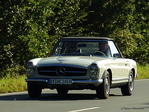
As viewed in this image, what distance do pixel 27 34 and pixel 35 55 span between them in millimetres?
1096

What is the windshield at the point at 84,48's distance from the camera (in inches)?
580

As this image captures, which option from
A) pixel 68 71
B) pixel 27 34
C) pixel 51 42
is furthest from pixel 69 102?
pixel 51 42

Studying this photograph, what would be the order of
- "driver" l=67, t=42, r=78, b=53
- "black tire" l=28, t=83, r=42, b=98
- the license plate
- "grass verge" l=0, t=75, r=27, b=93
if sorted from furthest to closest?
"grass verge" l=0, t=75, r=27, b=93 < "driver" l=67, t=42, r=78, b=53 < "black tire" l=28, t=83, r=42, b=98 < the license plate

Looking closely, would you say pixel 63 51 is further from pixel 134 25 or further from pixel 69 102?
pixel 134 25

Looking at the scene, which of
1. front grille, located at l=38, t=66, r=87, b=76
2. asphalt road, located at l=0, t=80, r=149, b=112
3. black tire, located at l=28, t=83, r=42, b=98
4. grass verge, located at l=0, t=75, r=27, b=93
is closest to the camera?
asphalt road, located at l=0, t=80, r=149, b=112

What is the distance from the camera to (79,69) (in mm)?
13352

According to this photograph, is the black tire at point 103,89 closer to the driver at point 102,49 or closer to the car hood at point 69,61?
the car hood at point 69,61

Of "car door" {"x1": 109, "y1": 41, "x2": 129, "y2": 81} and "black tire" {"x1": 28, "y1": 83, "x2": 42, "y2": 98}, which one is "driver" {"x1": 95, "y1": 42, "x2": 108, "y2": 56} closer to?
"car door" {"x1": 109, "y1": 41, "x2": 129, "y2": 81}

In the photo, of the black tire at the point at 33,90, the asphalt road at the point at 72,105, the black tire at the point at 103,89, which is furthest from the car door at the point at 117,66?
the black tire at the point at 33,90

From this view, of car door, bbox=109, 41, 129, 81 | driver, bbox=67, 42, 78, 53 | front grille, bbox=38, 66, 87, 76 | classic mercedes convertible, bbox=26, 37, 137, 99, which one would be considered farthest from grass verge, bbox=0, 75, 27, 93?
car door, bbox=109, 41, 129, 81

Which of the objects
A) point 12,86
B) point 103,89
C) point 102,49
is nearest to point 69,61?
point 103,89

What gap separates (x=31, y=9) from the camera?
22.0 m

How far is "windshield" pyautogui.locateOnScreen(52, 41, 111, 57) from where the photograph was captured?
14.7m

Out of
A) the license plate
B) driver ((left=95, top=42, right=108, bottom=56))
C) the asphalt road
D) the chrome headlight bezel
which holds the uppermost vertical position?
driver ((left=95, top=42, right=108, bottom=56))
